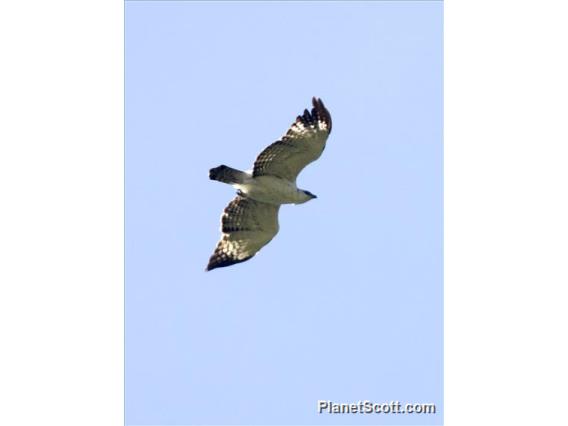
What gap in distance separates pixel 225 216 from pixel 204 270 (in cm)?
71

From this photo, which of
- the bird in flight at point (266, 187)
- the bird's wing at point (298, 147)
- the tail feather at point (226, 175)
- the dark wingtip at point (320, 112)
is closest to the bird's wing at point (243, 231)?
the bird in flight at point (266, 187)

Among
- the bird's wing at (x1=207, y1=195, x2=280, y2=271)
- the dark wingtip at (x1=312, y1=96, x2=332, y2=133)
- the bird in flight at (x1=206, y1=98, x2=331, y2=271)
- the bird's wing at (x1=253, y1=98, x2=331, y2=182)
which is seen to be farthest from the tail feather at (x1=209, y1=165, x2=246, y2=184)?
the dark wingtip at (x1=312, y1=96, x2=332, y2=133)

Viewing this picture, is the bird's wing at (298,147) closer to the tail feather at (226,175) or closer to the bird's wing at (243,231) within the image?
the tail feather at (226,175)

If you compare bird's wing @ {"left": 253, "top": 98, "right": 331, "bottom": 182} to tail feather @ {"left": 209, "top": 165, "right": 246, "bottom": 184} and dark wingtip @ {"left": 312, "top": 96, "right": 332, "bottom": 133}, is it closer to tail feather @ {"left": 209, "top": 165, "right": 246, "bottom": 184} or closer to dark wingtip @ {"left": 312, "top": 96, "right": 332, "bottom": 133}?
dark wingtip @ {"left": 312, "top": 96, "right": 332, "bottom": 133}

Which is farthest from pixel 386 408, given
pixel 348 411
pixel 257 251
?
pixel 257 251

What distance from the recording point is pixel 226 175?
386 inches

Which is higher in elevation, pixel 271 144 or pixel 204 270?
pixel 271 144

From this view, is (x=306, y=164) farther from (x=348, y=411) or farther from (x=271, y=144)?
(x=348, y=411)

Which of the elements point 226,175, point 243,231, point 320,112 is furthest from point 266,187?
point 320,112

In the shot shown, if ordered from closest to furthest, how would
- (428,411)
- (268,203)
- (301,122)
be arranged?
(428,411) < (301,122) < (268,203)

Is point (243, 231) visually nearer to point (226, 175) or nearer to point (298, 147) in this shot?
point (226, 175)
